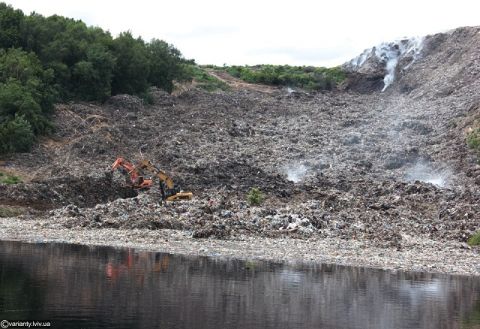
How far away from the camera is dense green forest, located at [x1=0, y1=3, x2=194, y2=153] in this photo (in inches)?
2030

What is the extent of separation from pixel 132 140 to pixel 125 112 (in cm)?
765

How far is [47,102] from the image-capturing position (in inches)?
2221

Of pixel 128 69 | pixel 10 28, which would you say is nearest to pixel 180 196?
pixel 10 28

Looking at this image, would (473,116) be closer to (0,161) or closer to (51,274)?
(0,161)

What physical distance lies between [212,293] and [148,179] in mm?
23461

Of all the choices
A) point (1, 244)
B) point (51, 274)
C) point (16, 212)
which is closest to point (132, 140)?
point (16, 212)

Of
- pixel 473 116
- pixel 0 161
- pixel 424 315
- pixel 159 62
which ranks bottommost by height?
pixel 424 315

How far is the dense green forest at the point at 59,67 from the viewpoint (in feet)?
169

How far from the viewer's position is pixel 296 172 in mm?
52531

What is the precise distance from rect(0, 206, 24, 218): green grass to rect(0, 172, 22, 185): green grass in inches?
192

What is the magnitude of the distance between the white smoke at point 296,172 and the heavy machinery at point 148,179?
10.3 metres

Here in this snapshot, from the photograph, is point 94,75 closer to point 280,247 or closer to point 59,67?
point 59,67

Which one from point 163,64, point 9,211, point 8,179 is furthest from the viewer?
point 163,64

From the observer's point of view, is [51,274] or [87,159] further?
[87,159]
